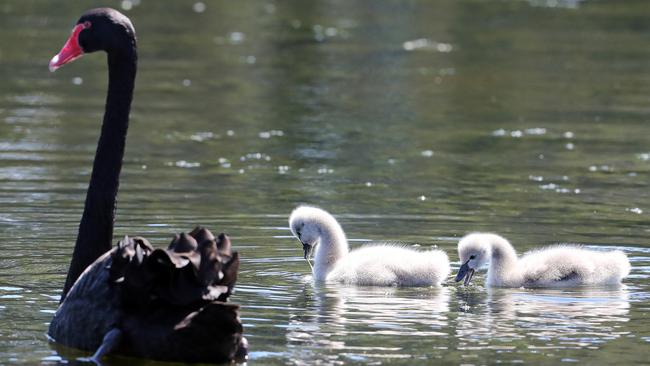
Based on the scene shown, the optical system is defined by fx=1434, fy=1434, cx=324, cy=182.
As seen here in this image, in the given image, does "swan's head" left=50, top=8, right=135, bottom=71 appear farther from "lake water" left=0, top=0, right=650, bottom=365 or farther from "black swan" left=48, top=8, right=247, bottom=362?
"lake water" left=0, top=0, right=650, bottom=365

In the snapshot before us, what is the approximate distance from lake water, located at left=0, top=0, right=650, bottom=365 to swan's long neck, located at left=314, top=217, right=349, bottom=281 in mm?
156

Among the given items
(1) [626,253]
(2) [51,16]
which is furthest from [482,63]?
(1) [626,253]

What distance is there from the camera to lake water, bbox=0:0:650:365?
23.7 ft

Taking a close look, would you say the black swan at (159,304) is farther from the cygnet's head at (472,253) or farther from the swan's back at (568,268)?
the swan's back at (568,268)

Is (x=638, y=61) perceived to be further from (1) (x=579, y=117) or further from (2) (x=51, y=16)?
(2) (x=51, y=16)

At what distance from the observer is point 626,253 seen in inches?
361

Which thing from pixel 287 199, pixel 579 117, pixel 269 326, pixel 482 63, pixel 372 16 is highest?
pixel 372 16

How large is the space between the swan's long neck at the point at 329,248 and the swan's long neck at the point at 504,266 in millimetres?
964

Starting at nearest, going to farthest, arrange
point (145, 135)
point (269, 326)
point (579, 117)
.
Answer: point (269, 326) → point (145, 135) → point (579, 117)

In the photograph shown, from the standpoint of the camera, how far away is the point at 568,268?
859 cm

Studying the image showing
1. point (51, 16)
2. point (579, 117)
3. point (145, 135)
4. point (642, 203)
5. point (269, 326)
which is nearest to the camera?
point (269, 326)

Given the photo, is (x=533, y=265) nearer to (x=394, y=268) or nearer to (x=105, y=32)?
(x=394, y=268)

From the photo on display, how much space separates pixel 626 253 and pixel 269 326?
3051 millimetres

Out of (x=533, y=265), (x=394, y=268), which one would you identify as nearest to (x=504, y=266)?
(x=533, y=265)
